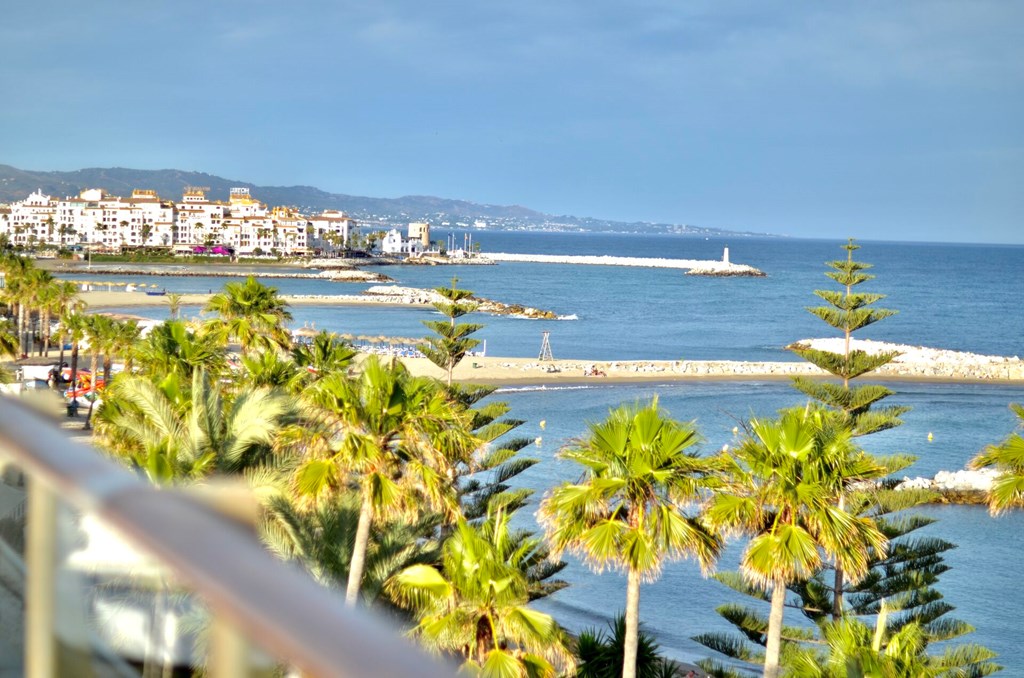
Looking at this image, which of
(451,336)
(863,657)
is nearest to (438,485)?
(863,657)

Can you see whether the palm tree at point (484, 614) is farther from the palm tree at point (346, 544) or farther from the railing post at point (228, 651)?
the railing post at point (228, 651)

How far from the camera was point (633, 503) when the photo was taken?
9.30 m

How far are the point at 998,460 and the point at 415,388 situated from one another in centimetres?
673

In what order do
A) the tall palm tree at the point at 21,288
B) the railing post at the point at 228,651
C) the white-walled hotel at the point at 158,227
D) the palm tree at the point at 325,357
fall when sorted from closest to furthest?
the railing post at the point at 228,651
the palm tree at the point at 325,357
the tall palm tree at the point at 21,288
the white-walled hotel at the point at 158,227

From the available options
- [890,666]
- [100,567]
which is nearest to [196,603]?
[100,567]

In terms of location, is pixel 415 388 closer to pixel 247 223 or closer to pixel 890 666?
pixel 890 666

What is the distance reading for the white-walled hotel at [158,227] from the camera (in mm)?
131625

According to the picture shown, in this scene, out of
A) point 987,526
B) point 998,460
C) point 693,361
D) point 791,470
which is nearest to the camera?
point 791,470

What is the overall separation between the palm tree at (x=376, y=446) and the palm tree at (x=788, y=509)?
249 centimetres

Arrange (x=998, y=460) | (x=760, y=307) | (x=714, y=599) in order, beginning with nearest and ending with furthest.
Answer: (x=998, y=460) < (x=714, y=599) < (x=760, y=307)

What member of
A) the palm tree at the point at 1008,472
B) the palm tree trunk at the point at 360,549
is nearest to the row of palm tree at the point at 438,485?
the palm tree trunk at the point at 360,549

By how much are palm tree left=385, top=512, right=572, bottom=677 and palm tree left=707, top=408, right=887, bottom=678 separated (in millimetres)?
2361

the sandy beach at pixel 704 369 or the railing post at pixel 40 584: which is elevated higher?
the railing post at pixel 40 584

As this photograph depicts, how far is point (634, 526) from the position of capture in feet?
30.4
